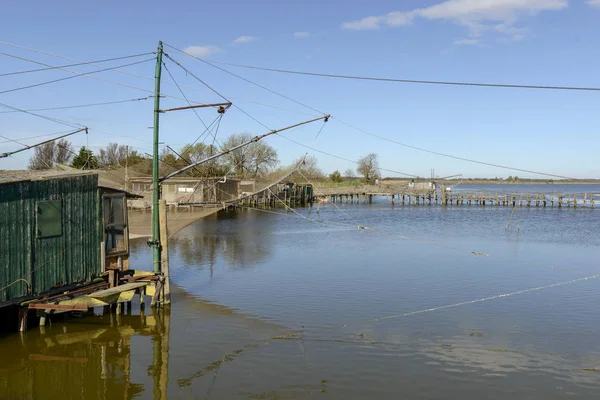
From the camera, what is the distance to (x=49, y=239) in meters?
13.6

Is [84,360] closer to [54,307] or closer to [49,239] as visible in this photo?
[54,307]

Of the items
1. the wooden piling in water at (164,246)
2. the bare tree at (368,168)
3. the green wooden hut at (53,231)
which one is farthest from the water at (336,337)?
the bare tree at (368,168)

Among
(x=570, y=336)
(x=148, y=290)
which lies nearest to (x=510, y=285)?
(x=570, y=336)

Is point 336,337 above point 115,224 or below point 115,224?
below

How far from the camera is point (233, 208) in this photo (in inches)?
2699

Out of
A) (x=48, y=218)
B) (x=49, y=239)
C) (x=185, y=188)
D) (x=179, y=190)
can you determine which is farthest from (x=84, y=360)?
(x=179, y=190)

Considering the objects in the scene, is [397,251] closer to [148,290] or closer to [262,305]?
[262,305]

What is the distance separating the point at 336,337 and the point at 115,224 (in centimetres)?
742

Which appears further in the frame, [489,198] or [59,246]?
[489,198]

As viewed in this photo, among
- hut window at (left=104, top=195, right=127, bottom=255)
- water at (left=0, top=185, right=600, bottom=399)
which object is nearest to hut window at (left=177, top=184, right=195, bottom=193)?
water at (left=0, top=185, right=600, bottom=399)

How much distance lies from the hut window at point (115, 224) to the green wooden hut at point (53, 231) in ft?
0.05

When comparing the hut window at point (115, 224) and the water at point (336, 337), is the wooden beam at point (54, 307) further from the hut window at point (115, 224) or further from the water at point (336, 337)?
the hut window at point (115, 224)

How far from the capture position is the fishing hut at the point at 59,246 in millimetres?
12688

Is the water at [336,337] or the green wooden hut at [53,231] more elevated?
the green wooden hut at [53,231]
